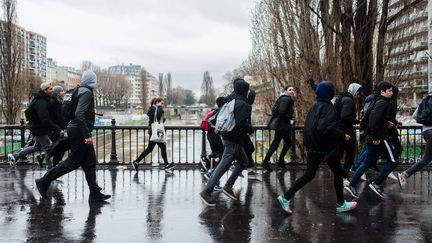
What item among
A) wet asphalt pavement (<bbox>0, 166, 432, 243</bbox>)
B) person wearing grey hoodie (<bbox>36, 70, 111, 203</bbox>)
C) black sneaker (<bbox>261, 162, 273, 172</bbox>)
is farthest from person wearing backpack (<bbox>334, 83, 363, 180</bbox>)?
person wearing grey hoodie (<bbox>36, 70, 111, 203</bbox>)

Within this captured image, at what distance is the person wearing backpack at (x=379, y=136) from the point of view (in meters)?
8.05

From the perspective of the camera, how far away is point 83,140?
780 centimetres

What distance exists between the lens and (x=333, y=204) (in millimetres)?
7742

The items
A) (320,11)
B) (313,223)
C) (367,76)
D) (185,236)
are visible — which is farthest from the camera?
(320,11)

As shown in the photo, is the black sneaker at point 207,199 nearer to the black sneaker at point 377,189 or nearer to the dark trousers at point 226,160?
the dark trousers at point 226,160

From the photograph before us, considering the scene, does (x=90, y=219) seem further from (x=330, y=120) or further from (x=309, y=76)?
(x=309, y=76)

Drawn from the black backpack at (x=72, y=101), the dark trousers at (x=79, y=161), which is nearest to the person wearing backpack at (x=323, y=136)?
the dark trousers at (x=79, y=161)

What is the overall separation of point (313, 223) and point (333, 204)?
1357 millimetres

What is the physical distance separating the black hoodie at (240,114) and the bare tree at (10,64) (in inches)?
1148

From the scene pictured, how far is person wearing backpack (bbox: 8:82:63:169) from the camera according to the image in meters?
9.52

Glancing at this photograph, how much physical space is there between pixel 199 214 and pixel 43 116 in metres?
4.23

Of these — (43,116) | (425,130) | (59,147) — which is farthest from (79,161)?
(425,130)

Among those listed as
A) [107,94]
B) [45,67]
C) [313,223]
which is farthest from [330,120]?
[45,67]

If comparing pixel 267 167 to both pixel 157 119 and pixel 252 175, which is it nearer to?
pixel 252 175
